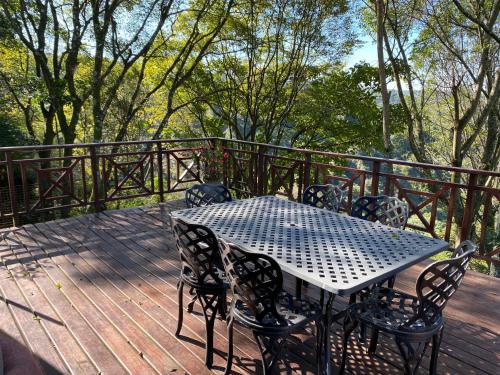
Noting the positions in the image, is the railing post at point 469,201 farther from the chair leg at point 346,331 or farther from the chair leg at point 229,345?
the chair leg at point 229,345

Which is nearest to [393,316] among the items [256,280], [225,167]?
[256,280]

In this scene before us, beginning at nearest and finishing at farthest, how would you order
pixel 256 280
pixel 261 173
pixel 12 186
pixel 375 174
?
pixel 256 280 < pixel 375 174 < pixel 12 186 < pixel 261 173

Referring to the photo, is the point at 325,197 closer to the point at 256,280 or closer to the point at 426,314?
the point at 426,314

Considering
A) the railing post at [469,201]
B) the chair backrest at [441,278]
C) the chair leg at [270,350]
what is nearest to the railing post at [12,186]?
the chair leg at [270,350]

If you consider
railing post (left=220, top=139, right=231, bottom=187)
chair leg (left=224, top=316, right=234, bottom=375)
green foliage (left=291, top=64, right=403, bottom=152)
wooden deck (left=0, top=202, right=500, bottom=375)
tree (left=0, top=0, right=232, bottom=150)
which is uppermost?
tree (left=0, top=0, right=232, bottom=150)

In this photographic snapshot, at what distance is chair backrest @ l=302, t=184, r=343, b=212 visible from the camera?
3020 millimetres

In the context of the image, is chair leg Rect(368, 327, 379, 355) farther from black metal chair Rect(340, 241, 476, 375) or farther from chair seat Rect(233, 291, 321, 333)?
chair seat Rect(233, 291, 321, 333)

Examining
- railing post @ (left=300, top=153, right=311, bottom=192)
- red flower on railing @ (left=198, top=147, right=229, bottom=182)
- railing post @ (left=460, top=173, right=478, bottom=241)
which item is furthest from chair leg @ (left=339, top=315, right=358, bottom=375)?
red flower on railing @ (left=198, top=147, right=229, bottom=182)

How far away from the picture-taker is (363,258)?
6.00ft

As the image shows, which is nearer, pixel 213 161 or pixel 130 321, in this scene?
pixel 130 321

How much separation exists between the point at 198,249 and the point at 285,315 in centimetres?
59

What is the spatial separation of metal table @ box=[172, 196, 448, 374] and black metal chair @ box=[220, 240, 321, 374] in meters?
0.14

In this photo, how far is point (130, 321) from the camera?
7.89 ft

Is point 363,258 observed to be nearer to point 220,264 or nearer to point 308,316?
→ point 308,316
